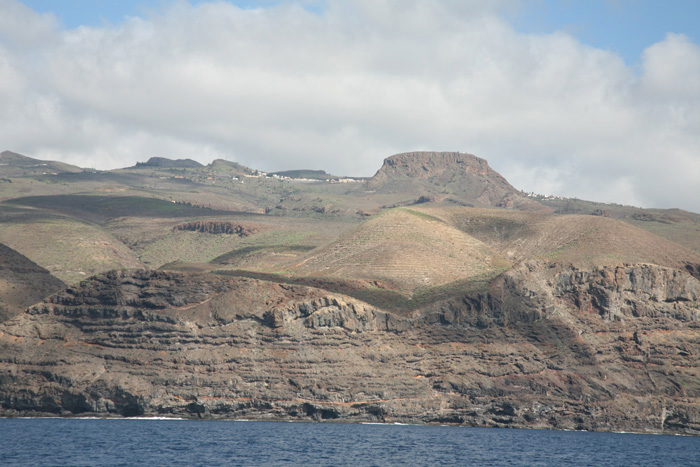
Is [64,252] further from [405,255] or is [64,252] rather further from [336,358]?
[336,358]

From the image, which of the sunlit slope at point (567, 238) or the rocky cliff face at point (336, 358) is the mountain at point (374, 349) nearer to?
the rocky cliff face at point (336, 358)

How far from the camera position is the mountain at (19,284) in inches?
4567

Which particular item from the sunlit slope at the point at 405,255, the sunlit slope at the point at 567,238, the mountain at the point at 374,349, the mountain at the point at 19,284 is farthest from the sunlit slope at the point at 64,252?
the sunlit slope at the point at 567,238

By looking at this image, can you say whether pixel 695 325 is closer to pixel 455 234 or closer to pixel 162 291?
pixel 455 234

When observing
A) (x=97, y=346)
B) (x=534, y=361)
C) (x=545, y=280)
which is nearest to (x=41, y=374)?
(x=97, y=346)

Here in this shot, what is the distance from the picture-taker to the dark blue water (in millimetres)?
62219

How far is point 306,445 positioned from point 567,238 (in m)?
91.0

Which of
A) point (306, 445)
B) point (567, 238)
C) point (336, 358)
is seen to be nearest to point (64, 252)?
point (336, 358)

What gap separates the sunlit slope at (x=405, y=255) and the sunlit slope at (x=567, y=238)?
A: 8.47m

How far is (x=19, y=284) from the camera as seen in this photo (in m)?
123

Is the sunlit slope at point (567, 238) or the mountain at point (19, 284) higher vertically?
the sunlit slope at point (567, 238)

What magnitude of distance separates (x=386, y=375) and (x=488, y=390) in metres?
12.4

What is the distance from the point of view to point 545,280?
115250 mm

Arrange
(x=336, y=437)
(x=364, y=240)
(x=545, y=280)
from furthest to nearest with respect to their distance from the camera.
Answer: (x=364, y=240) → (x=545, y=280) → (x=336, y=437)
